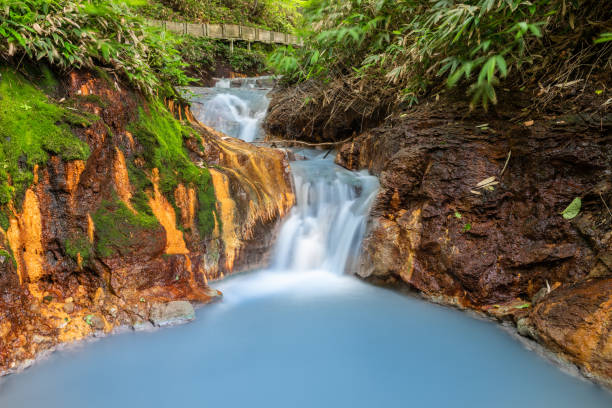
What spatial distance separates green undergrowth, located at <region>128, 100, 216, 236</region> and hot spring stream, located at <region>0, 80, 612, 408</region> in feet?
3.42

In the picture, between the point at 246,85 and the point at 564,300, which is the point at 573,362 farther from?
the point at 246,85

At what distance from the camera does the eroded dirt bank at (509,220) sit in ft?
8.48

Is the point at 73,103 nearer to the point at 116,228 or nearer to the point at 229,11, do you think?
the point at 116,228

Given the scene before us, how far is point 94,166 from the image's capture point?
9.19 feet

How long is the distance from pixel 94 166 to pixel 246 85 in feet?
35.4

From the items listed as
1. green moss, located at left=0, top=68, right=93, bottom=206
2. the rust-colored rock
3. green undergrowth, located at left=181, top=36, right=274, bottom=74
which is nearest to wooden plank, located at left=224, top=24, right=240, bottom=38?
green undergrowth, located at left=181, top=36, right=274, bottom=74

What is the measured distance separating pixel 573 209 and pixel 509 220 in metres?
0.53

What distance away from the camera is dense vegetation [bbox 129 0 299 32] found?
15.1m

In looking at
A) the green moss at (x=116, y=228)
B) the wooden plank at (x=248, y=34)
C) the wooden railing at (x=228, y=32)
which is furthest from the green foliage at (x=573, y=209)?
the wooden plank at (x=248, y=34)

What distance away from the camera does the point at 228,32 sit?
15.7 metres

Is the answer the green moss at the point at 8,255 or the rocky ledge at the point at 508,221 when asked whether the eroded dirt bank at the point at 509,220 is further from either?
the green moss at the point at 8,255

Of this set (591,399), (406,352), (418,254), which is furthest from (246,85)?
(591,399)

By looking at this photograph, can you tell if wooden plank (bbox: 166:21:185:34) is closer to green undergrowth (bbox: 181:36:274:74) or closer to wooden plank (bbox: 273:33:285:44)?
green undergrowth (bbox: 181:36:274:74)

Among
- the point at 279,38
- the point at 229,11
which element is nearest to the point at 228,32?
the point at 229,11
